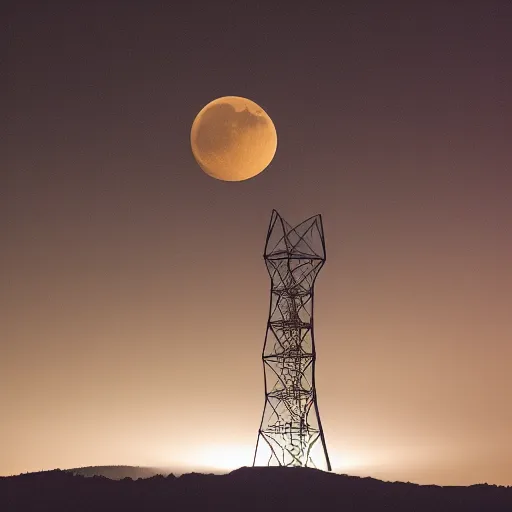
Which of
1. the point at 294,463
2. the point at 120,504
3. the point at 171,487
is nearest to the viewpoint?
the point at 120,504

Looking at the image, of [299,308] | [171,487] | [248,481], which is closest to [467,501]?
[248,481]

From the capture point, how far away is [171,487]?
25172 mm

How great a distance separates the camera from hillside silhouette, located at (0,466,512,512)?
2364 centimetres

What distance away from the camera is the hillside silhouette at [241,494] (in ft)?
77.6

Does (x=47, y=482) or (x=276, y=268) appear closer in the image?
(x=47, y=482)

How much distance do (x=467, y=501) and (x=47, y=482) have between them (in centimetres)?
1219

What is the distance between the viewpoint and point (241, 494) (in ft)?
80.7

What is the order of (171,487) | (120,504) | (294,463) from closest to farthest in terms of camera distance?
1. (120,504)
2. (171,487)
3. (294,463)

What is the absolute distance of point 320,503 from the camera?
24109mm

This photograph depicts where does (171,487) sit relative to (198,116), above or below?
below

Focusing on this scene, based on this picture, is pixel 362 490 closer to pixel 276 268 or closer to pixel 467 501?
pixel 467 501

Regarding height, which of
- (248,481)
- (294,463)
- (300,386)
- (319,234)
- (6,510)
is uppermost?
(319,234)

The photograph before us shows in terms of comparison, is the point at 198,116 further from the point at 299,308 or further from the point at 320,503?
the point at 320,503

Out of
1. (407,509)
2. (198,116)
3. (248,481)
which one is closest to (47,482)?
(248,481)
